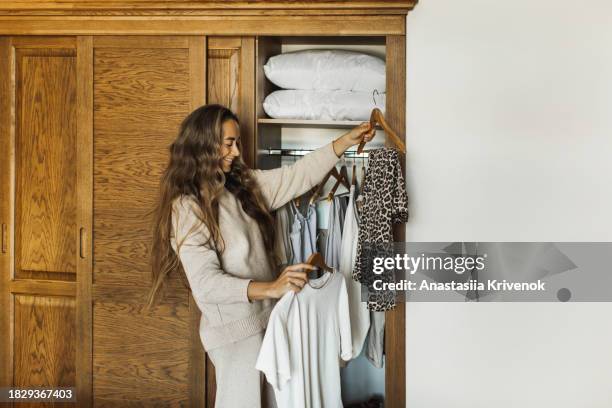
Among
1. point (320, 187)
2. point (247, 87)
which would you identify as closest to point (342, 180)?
point (320, 187)

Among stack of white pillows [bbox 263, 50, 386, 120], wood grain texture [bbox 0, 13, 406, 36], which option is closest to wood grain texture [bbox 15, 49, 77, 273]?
wood grain texture [bbox 0, 13, 406, 36]

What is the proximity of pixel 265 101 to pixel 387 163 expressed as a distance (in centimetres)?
66

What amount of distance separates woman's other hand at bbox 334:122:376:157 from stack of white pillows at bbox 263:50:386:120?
234mm

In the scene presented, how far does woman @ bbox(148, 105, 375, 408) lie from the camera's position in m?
1.93

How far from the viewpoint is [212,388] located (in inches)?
93.3

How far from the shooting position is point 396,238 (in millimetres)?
2248

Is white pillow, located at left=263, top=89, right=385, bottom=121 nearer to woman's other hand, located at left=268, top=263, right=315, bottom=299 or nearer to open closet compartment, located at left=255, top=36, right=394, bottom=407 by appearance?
open closet compartment, located at left=255, top=36, right=394, bottom=407

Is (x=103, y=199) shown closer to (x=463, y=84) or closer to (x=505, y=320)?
(x=463, y=84)

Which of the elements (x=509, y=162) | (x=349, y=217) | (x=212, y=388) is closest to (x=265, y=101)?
(x=349, y=217)

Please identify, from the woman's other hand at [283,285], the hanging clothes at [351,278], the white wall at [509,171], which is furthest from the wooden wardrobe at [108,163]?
the woman's other hand at [283,285]

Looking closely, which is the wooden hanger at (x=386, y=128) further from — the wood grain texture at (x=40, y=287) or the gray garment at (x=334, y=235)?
the wood grain texture at (x=40, y=287)

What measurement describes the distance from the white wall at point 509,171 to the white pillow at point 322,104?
240 mm

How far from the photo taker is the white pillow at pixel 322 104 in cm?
240

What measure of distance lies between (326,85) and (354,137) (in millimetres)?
386
